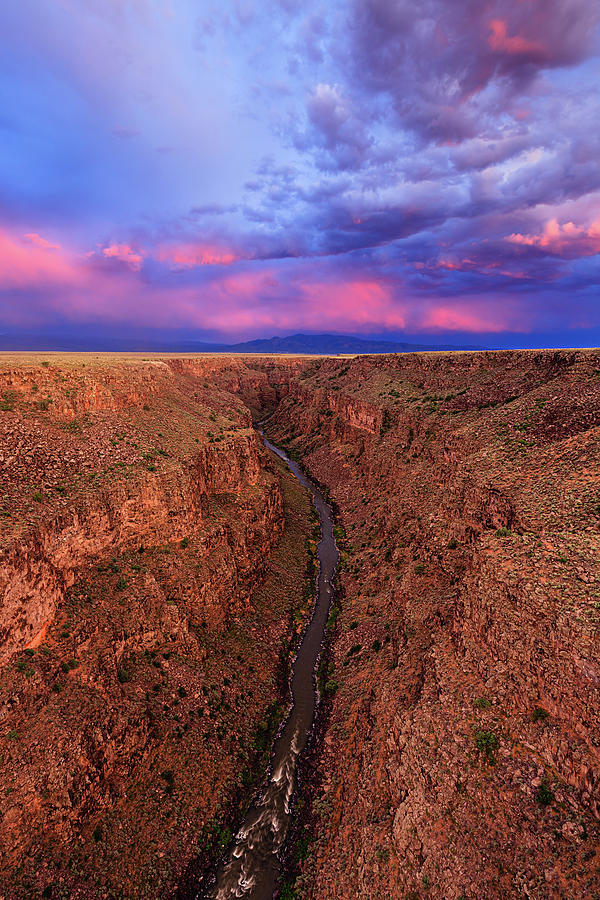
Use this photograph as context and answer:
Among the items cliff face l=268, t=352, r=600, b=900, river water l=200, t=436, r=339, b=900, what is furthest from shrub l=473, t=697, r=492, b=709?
river water l=200, t=436, r=339, b=900

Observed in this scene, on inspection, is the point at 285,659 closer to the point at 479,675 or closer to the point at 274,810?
the point at 274,810

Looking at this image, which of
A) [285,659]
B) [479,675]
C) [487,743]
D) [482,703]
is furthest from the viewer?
[285,659]

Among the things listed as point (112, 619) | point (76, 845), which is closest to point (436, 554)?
point (112, 619)

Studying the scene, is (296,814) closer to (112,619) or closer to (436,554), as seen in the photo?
(112,619)

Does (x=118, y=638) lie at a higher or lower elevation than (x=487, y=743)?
higher

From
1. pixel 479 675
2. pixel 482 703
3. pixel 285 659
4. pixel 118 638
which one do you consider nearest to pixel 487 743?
pixel 482 703
